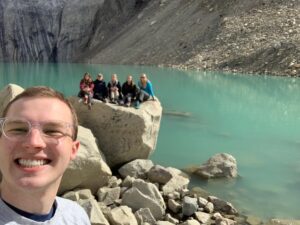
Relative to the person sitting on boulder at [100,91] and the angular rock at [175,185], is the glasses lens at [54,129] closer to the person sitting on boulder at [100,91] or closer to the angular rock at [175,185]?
the angular rock at [175,185]

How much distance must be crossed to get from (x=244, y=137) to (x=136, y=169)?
23.2 feet

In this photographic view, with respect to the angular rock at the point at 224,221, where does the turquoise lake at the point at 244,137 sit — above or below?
below

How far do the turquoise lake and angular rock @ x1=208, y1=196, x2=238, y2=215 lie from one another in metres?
0.27

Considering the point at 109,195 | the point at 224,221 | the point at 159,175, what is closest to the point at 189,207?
the point at 224,221

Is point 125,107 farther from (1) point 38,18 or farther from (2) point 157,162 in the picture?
(1) point 38,18

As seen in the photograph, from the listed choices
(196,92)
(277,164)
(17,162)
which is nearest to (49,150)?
(17,162)

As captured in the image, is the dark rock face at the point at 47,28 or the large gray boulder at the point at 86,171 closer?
the large gray boulder at the point at 86,171

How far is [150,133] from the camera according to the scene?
11430 mm

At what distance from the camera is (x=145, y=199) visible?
8.49 m

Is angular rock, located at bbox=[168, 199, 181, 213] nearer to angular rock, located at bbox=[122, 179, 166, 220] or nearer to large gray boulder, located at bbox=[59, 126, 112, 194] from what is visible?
angular rock, located at bbox=[122, 179, 166, 220]

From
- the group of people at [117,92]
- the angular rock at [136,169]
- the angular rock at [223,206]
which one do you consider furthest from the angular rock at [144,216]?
the group of people at [117,92]

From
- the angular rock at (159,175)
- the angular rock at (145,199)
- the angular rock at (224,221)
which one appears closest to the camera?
the angular rock at (224,221)

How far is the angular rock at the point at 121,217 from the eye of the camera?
751 cm

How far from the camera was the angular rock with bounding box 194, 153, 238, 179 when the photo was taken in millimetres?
11531
